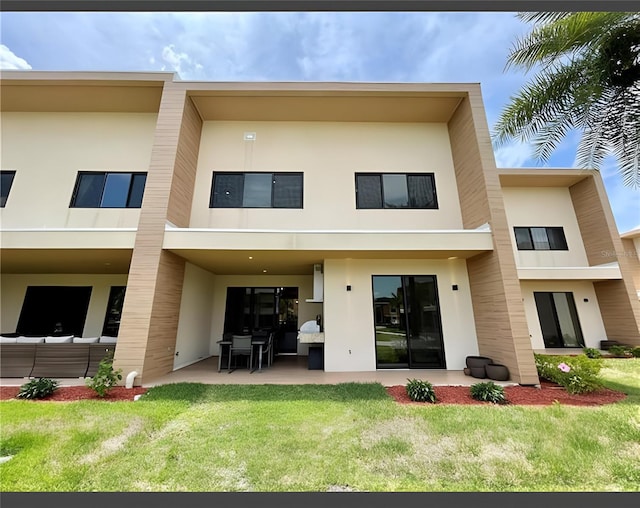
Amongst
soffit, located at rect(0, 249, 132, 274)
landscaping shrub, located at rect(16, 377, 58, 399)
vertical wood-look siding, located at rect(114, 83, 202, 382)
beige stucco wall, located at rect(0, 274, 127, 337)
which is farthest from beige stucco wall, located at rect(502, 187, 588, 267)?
beige stucco wall, located at rect(0, 274, 127, 337)

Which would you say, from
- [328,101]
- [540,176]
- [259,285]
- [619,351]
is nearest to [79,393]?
[259,285]

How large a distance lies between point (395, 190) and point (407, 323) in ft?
13.8

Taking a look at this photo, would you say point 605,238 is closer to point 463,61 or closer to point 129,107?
point 463,61

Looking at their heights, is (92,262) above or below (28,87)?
below

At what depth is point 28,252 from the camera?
705cm

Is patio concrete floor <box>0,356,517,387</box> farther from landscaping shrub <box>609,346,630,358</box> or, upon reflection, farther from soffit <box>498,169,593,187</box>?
soffit <box>498,169,593,187</box>

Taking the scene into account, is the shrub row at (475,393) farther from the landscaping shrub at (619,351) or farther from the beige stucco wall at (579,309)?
the landscaping shrub at (619,351)

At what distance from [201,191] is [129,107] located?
3702mm

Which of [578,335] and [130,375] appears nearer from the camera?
[130,375]

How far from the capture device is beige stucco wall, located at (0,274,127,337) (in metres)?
9.34

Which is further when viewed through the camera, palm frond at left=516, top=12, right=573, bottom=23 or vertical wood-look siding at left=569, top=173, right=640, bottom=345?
vertical wood-look siding at left=569, top=173, right=640, bottom=345

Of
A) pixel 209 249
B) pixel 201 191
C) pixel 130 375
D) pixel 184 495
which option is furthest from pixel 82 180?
pixel 184 495

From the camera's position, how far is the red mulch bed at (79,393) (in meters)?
5.20

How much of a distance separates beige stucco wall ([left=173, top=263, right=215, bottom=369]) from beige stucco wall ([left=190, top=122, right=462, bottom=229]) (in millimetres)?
1913
